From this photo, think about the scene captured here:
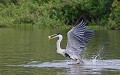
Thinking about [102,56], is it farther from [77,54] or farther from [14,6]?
[14,6]

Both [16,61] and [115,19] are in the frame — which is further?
[115,19]

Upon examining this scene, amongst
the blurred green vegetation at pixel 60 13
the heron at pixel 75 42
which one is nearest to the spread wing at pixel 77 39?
the heron at pixel 75 42

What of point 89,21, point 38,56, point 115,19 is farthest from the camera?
point 89,21

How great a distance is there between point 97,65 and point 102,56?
4.10 meters

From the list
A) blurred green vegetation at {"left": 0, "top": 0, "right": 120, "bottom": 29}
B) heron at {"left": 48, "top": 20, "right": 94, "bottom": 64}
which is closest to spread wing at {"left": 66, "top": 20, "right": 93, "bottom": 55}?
heron at {"left": 48, "top": 20, "right": 94, "bottom": 64}

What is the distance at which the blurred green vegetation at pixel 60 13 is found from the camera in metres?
61.7

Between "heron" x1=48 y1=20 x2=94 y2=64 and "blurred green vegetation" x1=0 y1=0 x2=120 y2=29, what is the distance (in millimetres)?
42264

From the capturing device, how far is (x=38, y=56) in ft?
68.9

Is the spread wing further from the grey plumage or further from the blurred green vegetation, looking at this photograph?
the blurred green vegetation

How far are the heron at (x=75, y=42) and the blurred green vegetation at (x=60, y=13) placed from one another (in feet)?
139

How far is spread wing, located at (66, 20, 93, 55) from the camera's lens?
1806 cm

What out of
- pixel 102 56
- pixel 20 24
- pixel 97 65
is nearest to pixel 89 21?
pixel 20 24

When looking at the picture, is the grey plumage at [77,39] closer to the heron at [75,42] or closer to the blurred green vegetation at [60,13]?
the heron at [75,42]

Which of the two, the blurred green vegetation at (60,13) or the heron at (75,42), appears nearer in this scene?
the heron at (75,42)
